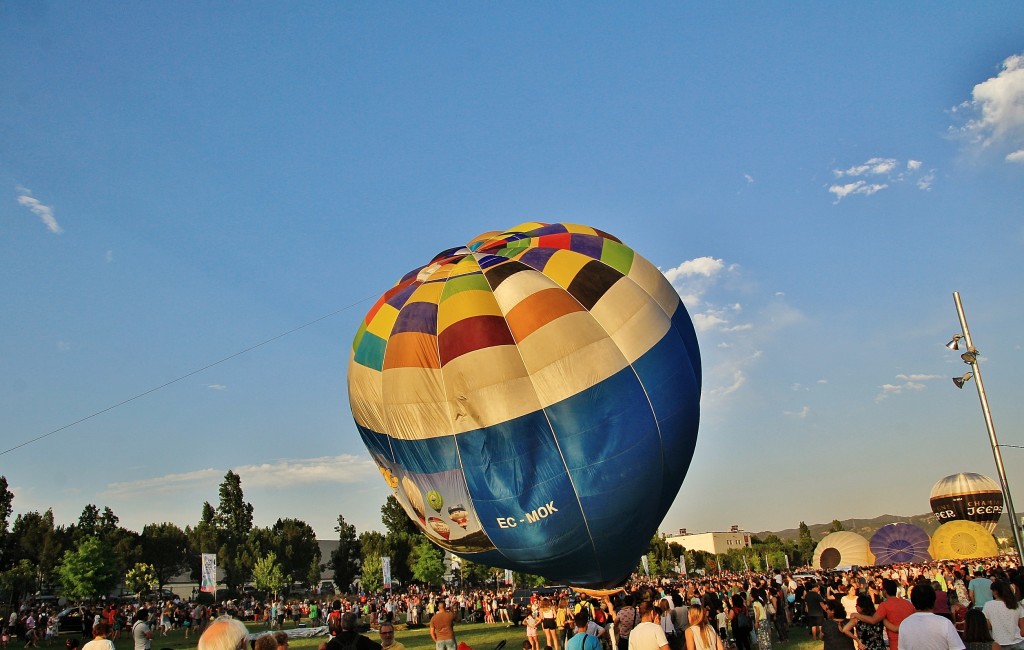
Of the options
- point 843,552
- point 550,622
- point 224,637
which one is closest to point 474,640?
point 550,622

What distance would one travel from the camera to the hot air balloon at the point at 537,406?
54.2ft

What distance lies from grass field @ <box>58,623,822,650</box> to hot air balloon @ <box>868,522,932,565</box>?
2122cm

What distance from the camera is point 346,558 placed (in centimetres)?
7344

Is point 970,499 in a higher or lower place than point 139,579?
lower

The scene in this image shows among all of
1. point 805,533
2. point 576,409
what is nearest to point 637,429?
point 576,409

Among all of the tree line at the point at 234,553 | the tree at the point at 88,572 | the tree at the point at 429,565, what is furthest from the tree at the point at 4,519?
the tree at the point at 429,565

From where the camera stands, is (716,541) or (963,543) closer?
(963,543)

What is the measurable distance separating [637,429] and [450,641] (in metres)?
6.10

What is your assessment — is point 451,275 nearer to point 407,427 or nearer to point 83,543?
point 407,427

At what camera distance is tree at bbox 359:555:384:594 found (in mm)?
65875

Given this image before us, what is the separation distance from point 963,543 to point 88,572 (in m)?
54.4

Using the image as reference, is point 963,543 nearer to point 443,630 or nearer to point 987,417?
point 987,417

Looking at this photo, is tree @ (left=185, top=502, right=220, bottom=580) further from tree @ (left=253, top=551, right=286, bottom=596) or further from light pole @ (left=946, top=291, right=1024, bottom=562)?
light pole @ (left=946, top=291, right=1024, bottom=562)

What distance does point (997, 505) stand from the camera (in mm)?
48469
